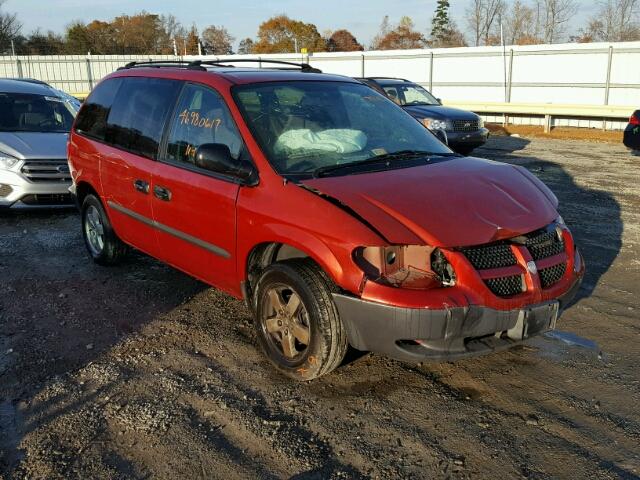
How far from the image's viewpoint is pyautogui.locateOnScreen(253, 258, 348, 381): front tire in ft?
11.1

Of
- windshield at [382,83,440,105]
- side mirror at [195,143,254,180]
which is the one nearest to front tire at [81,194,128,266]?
side mirror at [195,143,254,180]

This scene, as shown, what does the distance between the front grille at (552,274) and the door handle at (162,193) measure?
8.62 feet

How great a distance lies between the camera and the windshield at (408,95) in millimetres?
14438

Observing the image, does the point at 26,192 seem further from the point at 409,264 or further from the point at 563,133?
the point at 563,133

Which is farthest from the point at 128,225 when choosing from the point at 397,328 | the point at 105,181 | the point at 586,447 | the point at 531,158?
the point at 531,158

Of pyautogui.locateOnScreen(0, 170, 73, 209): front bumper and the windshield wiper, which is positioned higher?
the windshield wiper

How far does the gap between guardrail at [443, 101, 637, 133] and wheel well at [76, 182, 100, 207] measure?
1721cm

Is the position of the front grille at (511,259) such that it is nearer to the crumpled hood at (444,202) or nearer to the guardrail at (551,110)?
Result: the crumpled hood at (444,202)

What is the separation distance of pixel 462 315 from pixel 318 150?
5.08 ft

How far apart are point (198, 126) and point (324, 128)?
3.01 ft

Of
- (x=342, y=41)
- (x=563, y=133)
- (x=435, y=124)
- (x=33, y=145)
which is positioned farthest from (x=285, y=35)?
(x=33, y=145)

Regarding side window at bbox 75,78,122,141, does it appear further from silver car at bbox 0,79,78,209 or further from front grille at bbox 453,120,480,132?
front grille at bbox 453,120,480,132

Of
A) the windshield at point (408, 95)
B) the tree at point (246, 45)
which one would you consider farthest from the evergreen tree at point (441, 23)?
the windshield at point (408, 95)

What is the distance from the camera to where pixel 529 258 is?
340 centimetres
